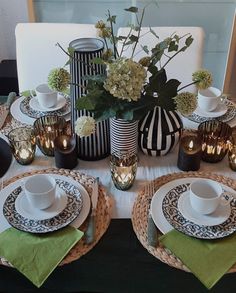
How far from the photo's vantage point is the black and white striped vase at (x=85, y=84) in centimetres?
105

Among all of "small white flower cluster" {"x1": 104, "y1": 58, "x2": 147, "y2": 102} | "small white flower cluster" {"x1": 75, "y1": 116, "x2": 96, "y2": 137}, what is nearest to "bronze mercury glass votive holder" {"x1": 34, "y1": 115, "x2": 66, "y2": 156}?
"small white flower cluster" {"x1": 75, "y1": 116, "x2": 96, "y2": 137}

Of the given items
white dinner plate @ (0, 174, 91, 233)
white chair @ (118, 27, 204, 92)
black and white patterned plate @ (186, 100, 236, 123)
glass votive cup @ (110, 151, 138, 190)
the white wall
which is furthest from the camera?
the white wall

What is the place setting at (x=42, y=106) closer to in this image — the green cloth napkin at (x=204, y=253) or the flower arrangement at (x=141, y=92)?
the flower arrangement at (x=141, y=92)

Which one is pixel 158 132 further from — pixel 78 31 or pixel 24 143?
pixel 78 31

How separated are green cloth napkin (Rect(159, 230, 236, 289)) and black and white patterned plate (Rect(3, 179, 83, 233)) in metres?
0.22

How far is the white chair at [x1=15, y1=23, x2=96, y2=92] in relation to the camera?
164cm

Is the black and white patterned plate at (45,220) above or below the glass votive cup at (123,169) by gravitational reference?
below

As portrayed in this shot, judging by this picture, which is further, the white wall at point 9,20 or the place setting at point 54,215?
the white wall at point 9,20

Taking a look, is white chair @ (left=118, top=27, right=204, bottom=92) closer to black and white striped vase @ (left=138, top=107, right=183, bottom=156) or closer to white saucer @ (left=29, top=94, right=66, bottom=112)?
white saucer @ (left=29, top=94, right=66, bottom=112)

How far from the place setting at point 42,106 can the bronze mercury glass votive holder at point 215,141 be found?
45 centimetres

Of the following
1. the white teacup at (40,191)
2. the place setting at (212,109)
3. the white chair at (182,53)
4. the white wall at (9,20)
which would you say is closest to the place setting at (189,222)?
the white teacup at (40,191)

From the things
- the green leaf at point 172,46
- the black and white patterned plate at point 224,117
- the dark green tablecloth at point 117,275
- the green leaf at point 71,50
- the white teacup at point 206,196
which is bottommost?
the dark green tablecloth at point 117,275

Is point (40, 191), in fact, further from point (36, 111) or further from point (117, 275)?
point (36, 111)

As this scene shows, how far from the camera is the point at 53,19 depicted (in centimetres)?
241
